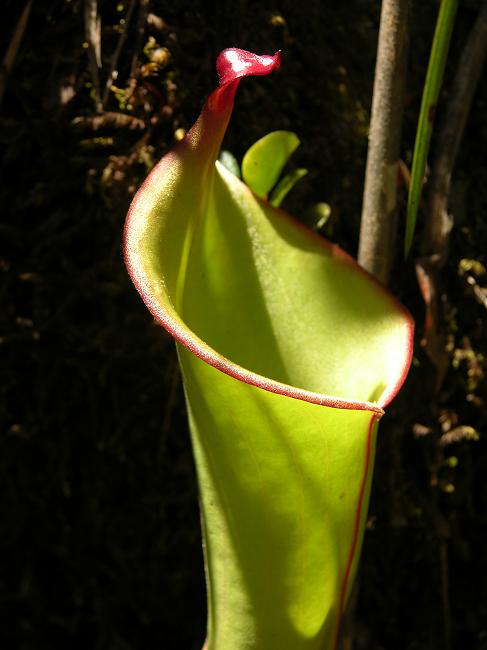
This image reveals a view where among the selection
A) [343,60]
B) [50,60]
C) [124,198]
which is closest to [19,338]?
[124,198]

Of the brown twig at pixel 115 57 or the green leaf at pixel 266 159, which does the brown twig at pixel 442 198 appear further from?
the brown twig at pixel 115 57

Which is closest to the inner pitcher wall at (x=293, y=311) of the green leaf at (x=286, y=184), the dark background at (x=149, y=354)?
the green leaf at (x=286, y=184)

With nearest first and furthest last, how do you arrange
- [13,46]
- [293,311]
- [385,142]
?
[293,311]
[385,142]
[13,46]

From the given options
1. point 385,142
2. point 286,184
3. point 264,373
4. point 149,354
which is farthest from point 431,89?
point 149,354

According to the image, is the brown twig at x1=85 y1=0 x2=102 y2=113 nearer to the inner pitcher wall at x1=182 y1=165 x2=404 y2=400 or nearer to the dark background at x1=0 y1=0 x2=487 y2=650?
the dark background at x1=0 y1=0 x2=487 y2=650

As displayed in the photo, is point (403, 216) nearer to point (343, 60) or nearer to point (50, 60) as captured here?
point (343, 60)

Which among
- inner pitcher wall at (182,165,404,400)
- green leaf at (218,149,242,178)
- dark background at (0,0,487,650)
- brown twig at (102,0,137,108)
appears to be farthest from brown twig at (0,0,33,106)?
inner pitcher wall at (182,165,404,400)

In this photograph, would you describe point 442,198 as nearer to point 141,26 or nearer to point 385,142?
point 385,142
